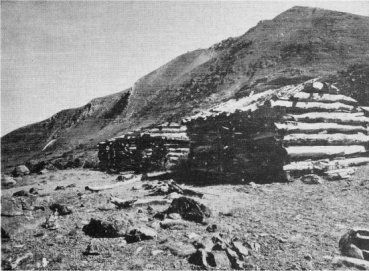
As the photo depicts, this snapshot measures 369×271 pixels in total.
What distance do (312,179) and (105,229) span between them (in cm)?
663

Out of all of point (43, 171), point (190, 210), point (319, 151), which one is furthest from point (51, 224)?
point (43, 171)

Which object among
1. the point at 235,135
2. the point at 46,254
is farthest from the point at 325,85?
the point at 46,254

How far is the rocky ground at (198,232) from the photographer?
470 centimetres

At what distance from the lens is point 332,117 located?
11.8 meters

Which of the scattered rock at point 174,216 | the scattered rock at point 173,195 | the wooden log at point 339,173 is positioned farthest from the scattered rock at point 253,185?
the scattered rock at point 174,216

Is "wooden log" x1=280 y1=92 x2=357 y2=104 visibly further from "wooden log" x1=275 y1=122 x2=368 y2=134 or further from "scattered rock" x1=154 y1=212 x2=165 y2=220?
"scattered rock" x1=154 y1=212 x2=165 y2=220

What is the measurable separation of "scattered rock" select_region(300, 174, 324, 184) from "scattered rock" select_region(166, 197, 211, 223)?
4.34 metres

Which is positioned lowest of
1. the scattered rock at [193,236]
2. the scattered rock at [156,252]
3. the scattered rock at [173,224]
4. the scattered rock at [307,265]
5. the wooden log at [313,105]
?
the scattered rock at [307,265]

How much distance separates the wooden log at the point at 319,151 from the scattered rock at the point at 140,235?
6.09m

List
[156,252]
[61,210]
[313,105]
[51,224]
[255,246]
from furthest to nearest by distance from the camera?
[313,105] < [61,210] < [51,224] < [255,246] < [156,252]

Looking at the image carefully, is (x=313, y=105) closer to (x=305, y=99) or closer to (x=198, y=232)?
(x=305, y=99)

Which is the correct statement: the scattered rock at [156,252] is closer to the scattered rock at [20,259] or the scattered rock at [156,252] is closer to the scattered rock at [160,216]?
the scattered rock at [160,216]

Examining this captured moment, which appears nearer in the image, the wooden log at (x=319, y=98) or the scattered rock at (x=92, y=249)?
the scattered rock at (x=92, y=249)

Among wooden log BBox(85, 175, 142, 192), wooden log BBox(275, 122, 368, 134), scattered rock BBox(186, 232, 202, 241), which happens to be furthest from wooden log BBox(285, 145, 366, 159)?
wooden log BBox(85, 175, 142, 192)
